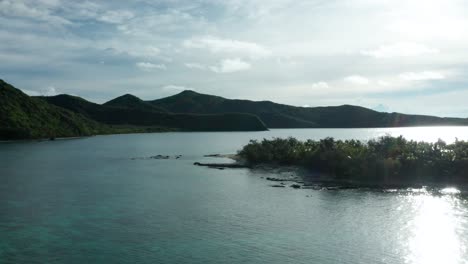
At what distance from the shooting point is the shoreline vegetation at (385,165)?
7538 cm

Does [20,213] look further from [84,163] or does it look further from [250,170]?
[84,163]

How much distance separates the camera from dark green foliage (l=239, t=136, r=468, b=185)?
76.6 meters

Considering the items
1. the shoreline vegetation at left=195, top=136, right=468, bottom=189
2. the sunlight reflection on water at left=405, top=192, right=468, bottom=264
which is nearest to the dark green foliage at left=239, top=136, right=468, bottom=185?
the shoreline vegetation at left=195, top=136, right=468, bottom=189

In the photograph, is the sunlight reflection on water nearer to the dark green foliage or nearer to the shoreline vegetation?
the shoreline vegetation

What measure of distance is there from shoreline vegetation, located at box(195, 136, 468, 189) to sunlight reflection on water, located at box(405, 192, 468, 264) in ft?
47.3

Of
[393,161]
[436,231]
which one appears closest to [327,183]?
[393,161]

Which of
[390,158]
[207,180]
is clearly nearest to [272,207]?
[207,180]

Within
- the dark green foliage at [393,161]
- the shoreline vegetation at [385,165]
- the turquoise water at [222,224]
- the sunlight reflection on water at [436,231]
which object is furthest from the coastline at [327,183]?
the sunlight reflection on water at [436,231]

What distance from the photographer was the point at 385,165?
7950 centimetres

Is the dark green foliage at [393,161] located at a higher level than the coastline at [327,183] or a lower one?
higher

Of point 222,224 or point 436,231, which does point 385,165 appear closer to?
point 436,231

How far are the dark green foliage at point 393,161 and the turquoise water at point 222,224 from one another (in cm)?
934

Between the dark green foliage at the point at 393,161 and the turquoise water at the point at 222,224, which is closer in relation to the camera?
the turquoise water at the point at 222,224

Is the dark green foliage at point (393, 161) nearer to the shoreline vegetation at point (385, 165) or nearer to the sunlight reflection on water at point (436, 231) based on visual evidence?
the shoreline vegetation at point (385, 165)
